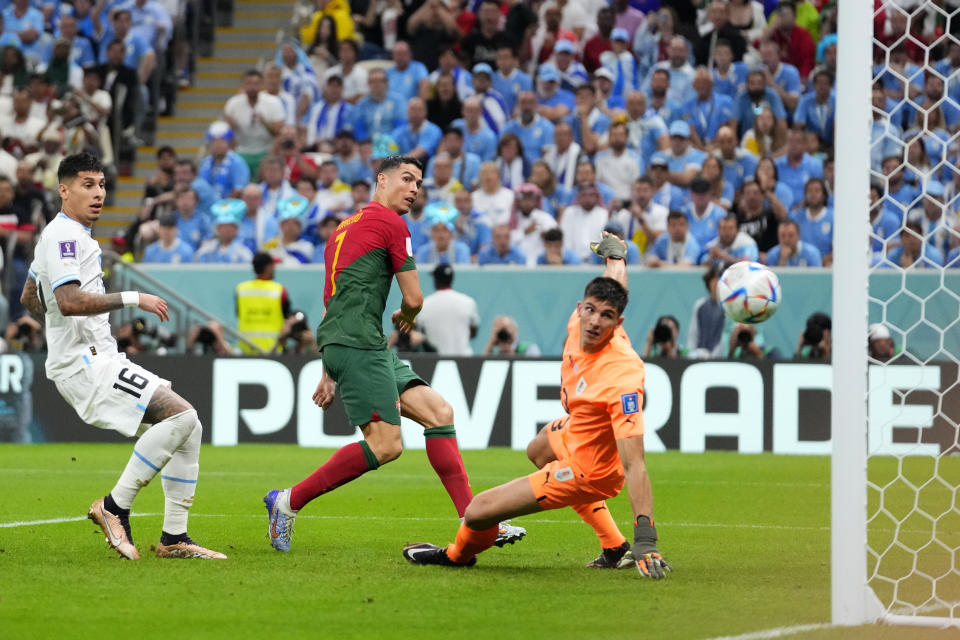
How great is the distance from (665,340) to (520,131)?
159 inches

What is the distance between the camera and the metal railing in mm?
16406

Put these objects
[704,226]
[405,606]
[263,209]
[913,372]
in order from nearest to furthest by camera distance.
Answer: [405,606] < [913,372] < [704,226] < [263,209]

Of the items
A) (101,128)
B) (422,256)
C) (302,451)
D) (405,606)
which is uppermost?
(101,128)

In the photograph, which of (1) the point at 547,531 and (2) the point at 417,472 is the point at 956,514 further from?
(2) the point at 417,472

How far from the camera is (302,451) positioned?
14922 millimetres

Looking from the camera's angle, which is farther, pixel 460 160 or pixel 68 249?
pixel 460 160

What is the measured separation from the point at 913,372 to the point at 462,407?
4.79m

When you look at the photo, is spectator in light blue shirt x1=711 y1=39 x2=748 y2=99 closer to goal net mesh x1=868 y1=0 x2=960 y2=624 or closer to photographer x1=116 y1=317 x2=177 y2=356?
goal net mesh x1=868 y1=0 x2=960 y2=624

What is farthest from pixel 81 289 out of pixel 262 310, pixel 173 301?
pixel 173 301

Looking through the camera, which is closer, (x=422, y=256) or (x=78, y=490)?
(x=78, y=490)

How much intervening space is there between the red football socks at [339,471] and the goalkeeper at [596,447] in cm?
77

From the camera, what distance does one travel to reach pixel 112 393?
23.4ft

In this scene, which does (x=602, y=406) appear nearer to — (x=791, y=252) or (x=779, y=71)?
(x=791, y=252)

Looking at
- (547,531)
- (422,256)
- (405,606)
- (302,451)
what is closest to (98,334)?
(405,606)
